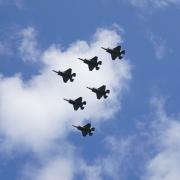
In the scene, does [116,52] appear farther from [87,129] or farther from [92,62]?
[87,129]

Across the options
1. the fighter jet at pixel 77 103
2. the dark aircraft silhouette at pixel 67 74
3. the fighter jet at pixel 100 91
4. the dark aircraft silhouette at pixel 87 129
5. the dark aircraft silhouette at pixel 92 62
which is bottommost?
the dark aircraft silhouette at pixel 87 129

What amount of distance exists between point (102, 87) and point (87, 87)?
15.2 ft

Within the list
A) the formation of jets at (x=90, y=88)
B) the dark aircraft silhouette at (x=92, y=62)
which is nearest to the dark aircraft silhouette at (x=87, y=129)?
the formation of jets at (x=90, y=88)

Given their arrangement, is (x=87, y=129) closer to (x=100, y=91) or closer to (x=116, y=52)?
(x=100, y=91)

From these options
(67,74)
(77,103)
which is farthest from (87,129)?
(67,74)

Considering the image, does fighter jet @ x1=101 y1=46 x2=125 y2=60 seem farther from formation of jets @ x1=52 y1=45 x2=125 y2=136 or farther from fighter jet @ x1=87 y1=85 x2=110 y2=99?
fighter jet @ x1=87 y1=85 x2=110 y2=99

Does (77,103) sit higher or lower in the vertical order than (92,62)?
lower

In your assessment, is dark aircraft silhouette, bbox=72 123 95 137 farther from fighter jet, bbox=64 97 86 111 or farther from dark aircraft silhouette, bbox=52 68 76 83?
dark aircraft silhouette, bbox=52 68 76 83

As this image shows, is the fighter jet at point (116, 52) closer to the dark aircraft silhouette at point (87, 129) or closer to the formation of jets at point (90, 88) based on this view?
the formation of jets at point (90, 88)

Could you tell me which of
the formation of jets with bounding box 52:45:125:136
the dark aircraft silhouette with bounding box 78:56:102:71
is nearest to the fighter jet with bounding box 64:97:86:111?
the formation of jets with bounding box 52:45:125:136

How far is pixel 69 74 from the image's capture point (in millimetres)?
109750

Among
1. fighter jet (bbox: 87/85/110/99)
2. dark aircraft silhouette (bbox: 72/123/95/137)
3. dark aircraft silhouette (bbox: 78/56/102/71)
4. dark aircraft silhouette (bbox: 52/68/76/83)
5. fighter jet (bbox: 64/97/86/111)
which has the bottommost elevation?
dark aircraft silhouette (bbox: 72/123/95/137)

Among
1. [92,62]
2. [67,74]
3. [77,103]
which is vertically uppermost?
[92,62]

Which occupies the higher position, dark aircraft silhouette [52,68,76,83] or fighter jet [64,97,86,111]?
dark aircraft silhouette [52,68,76,83]
